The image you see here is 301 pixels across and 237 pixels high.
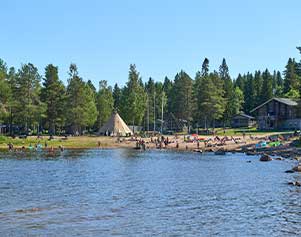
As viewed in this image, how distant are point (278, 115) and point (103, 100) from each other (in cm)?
4574

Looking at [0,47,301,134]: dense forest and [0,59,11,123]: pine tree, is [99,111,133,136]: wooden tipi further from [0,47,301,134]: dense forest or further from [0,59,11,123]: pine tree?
[0,59,11,123]: pine tree

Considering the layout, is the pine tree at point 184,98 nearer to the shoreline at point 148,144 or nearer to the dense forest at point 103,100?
the dense forest at point 103,100

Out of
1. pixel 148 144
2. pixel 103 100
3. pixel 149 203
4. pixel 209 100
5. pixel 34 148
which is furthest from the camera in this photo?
pixel 103 100

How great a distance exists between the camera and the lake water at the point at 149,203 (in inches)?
845

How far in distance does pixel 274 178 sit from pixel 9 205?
76.8 ft

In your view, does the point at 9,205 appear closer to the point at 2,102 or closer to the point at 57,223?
the point at 57,223

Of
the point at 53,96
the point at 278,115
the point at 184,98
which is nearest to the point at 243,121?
the point at 184,98

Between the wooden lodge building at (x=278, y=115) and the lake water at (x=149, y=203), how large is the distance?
67.4 metres

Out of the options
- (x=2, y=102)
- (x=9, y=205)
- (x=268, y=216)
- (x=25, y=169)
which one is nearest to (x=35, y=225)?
(x=9, y=205)

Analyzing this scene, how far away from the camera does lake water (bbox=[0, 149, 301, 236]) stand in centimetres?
2145

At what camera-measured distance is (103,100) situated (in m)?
130

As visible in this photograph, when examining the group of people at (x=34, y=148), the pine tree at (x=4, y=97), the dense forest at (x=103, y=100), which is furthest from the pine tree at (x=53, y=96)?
the group of people at (x=34, y=148)

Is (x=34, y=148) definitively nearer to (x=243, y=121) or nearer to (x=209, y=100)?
(x=209, y=100)

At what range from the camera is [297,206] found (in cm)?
2697
